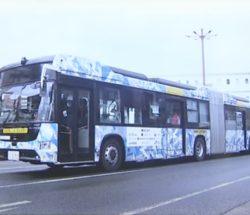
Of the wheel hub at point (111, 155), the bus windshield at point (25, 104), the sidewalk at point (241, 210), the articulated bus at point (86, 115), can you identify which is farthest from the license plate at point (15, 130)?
the sidewalk at point (241, 210)

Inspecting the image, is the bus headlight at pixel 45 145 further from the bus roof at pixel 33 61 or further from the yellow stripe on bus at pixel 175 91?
the yellow stripe on bus at pixel 175 91

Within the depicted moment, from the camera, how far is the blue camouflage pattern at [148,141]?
9546 mm

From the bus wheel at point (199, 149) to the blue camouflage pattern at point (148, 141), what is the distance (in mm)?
337

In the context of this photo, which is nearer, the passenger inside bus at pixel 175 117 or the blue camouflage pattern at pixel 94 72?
the blue camouflage pattern at pixel 94 72

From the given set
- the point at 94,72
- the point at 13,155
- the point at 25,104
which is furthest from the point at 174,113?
the point at 13,155

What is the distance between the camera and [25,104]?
843 cm

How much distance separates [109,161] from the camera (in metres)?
9.59

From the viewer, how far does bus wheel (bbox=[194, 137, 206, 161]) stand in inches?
535

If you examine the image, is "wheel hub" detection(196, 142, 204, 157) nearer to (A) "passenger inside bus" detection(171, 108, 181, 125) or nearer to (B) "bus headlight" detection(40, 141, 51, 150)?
(A) "passenger inside bus" detection(171, 108, 181, 125)

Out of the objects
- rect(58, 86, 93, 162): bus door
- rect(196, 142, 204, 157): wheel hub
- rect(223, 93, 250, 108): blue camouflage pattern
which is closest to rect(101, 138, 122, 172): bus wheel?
rect(58, 86, 93, 162): bus door

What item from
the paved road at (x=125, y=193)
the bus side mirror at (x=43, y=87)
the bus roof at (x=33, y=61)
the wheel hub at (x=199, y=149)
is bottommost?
the paved road at (x=125, y=193)

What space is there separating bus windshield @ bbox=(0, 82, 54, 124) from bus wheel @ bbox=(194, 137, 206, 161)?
7304 mm

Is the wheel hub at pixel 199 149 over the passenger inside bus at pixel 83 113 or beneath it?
beneath

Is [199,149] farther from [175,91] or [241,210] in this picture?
[241,210]
